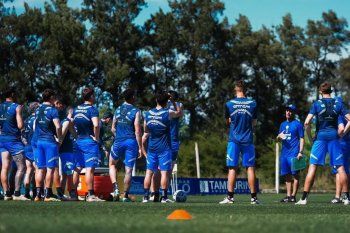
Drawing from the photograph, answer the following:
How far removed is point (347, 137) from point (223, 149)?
34.0 m

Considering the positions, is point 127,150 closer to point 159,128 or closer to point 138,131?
point 138,131

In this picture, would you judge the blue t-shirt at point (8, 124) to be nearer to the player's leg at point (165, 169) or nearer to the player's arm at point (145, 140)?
the player's arm at point (145, 140)

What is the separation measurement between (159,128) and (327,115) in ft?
10.7

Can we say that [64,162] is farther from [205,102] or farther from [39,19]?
[205,102]

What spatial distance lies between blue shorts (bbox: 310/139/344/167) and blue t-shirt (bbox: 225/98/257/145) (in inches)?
48.4

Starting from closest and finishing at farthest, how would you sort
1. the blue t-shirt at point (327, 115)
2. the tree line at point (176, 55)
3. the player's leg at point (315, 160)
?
the player's leg at point (315, 160), the blue t-shirt at point (327, 115), the tree line at point (176, 55)

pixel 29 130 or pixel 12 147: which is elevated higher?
pixel 29 130

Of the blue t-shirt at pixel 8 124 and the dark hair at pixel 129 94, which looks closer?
the dark hair at pixel 129 94

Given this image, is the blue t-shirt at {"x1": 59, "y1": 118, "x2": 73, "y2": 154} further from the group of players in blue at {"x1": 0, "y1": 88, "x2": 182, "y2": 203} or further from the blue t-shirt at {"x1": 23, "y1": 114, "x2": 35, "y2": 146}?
the blue t-shirt at {"x1": 23, "y1": 114, "x2": 35, "y2": 146}

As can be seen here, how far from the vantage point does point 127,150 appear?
624 inches

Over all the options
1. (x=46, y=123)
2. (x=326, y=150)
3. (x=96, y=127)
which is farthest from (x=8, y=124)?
(x=326, y=150)

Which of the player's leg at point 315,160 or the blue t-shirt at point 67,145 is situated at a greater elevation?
the blue t-shirt at point 67,145

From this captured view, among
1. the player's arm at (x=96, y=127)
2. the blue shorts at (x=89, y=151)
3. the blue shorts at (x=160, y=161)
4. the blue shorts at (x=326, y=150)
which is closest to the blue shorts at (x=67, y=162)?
the blue shorts at (x=89, y=151)

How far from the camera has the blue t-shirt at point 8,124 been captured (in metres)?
16.3
